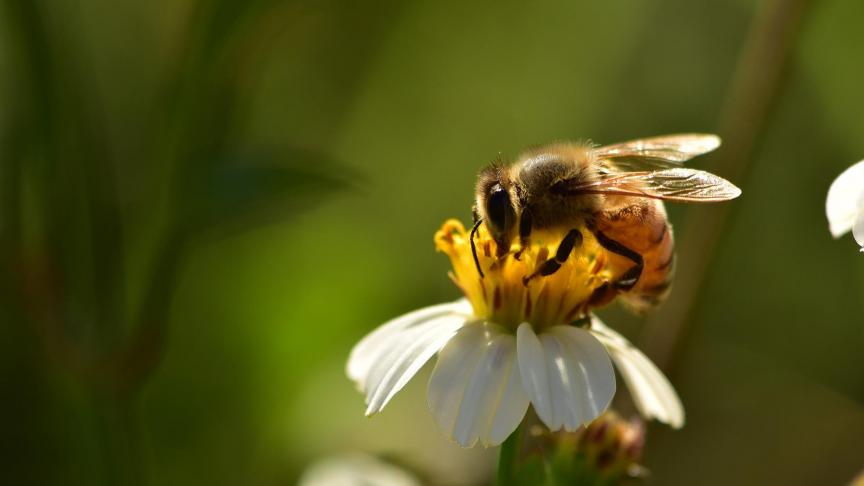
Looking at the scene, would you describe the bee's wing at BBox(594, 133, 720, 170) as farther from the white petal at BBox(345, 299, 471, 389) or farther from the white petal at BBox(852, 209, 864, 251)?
the white petal at BBox(852, 209, 864, 251)

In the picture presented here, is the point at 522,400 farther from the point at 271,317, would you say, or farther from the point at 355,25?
the point at 355,25

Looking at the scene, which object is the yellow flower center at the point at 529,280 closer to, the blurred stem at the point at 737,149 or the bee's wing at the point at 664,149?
the bee's wing at the point at 664,149

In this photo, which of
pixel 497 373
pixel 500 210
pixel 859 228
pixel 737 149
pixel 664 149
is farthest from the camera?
pixel 737 149

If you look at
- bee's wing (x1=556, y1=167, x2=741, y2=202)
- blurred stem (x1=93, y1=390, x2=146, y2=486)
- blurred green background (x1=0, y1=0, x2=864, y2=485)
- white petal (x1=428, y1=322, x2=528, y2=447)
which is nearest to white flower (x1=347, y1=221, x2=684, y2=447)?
white petal (x1=428, y1=322, x2=528, y2=447)

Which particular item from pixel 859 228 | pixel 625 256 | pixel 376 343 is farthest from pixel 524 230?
pixel 859 228

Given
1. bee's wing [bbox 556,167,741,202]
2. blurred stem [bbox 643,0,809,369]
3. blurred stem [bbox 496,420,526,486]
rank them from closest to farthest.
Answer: blurred stem [bbox 496,420,526,486], bee's wing [bbox 556,167,741,202], blurred stem [bbox 643,0,809,369]

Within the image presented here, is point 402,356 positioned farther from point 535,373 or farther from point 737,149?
point 737,149
